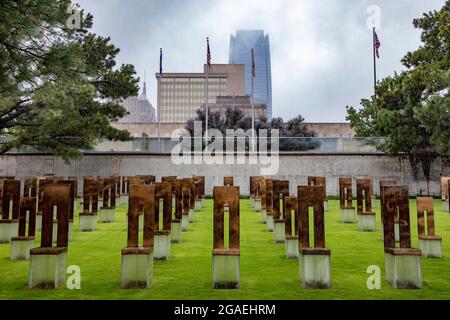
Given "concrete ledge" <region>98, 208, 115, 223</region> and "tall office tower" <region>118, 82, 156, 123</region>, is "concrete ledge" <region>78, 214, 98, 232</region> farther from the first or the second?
"tall office tower" <region>118, 82, 156, 123</region>

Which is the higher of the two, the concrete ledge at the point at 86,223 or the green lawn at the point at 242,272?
the concrete ledge at the point at 86,223

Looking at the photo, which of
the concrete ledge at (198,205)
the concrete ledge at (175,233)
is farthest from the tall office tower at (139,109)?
the concrete ledge at (175,233)

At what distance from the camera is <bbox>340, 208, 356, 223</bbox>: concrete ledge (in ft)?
43.9

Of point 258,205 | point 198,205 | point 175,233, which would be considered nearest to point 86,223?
point 175,233

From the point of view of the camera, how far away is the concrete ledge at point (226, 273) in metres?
5.65

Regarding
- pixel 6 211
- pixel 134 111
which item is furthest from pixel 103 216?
pixel 134 111

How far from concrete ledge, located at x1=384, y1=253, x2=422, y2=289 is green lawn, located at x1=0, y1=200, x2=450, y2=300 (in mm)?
137

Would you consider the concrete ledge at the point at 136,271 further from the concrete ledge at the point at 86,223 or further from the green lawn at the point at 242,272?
the concrete ledge at the point at 86,223

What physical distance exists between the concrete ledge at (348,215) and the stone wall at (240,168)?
40.4 ft

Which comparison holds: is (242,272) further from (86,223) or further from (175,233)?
(86,223)

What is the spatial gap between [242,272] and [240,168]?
1973cm

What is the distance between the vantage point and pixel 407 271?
5.67 meters
